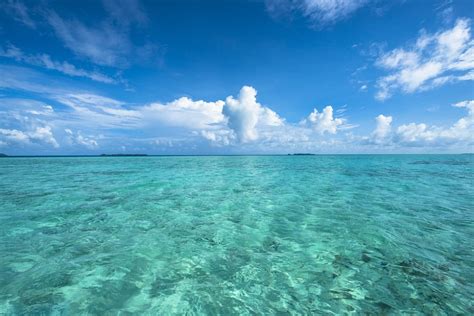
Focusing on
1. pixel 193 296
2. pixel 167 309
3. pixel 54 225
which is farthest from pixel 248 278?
pixel 54 225

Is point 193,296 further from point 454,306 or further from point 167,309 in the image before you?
point 454,306

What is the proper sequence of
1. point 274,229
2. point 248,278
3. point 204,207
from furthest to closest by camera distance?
point 204,207, point 274,229, point 248,278

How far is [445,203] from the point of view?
14383 millimetres

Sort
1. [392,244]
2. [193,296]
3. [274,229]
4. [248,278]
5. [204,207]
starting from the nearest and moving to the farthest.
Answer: [193,296], [248,278], [392,244], [274,229], [204,207]

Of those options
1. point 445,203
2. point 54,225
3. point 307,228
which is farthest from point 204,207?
point 445,203

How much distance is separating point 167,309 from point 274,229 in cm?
591

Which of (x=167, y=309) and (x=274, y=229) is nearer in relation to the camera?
(x=167, y=309)

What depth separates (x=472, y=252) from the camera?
7.36 m

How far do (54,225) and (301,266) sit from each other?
10707 mm

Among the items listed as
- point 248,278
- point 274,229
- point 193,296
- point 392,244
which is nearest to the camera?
point 193,296

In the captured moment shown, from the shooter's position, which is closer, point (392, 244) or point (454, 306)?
point (454, 306)

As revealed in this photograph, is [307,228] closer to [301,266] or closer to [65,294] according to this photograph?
[301,266]

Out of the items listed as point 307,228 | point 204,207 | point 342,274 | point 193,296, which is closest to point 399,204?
point 307,228

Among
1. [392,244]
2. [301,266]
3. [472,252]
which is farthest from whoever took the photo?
[392,244]
